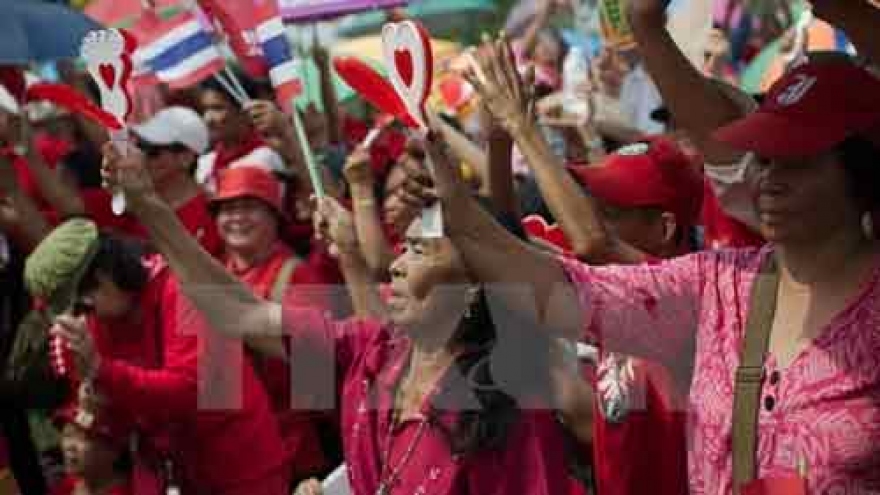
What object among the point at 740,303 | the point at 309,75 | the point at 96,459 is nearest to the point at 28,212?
the point at 96,459

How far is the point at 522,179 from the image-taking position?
20.8ft

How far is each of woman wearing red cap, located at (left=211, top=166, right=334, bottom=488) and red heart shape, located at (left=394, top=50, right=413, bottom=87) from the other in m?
1.83

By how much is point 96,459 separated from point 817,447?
2.61 metres

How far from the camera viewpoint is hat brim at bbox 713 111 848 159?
126 inches

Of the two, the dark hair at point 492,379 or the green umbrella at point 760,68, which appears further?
the green umbrella at point 760,68

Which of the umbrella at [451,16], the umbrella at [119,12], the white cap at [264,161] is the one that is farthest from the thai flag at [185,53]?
the umbrella at [451,16]

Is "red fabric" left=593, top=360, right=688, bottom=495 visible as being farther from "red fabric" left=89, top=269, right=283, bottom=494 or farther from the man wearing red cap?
"red fabric" left=89, top=269, right=283, bottom=494

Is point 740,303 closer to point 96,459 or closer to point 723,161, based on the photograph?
point 723,161

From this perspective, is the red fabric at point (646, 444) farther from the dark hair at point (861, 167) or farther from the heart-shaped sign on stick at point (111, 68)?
the heart-shaped sign on stick at point (111, 68)

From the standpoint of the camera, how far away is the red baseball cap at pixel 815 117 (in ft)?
10.5

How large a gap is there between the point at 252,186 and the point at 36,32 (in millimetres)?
939

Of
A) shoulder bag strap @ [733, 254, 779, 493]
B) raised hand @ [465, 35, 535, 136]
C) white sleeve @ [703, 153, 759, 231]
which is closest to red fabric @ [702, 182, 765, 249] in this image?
white sleeve @ [703, 153, 759, 231]

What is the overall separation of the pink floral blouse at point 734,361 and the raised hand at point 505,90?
1.39 ft

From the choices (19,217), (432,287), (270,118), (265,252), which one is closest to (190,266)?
(432,287)
